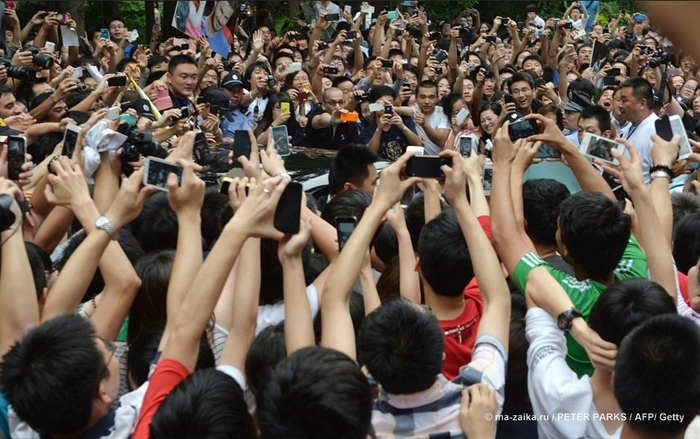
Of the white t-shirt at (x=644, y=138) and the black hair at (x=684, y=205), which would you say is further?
the white t-shirt at (x=644, y=138)

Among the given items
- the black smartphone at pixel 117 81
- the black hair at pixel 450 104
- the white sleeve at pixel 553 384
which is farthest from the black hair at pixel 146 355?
the black hair at pixel 450 104

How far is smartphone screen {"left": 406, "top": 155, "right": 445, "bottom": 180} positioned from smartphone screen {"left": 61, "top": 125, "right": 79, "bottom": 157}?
1697 mm

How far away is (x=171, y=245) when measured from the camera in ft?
13.3

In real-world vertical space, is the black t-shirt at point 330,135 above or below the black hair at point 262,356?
below

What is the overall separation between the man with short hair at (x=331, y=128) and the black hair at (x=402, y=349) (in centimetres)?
650

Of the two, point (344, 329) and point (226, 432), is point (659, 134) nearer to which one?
point (344, 329)

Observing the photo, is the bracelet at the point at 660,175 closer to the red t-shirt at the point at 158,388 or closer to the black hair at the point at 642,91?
the red t-shirt at the point at 158,388

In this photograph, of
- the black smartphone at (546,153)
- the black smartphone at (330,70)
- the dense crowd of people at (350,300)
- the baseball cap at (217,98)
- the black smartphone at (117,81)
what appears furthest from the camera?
the black smartphone at (330,70)

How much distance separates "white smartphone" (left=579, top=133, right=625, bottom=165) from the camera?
4082 millimetres

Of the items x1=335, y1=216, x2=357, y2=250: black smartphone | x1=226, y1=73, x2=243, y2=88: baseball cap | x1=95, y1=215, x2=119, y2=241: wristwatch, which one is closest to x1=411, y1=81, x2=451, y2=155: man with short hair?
x1=226, y1=73, x2=243, y2=88: baseball cap

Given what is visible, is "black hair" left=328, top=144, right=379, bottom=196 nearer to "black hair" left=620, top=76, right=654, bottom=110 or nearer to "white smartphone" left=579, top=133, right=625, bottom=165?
"white smartphone" left=579, top=133, right=625, bottom=165

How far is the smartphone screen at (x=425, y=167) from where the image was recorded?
3.38 meters

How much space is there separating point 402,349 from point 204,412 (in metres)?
0.54

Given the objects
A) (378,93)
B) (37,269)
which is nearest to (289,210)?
(37,269)
